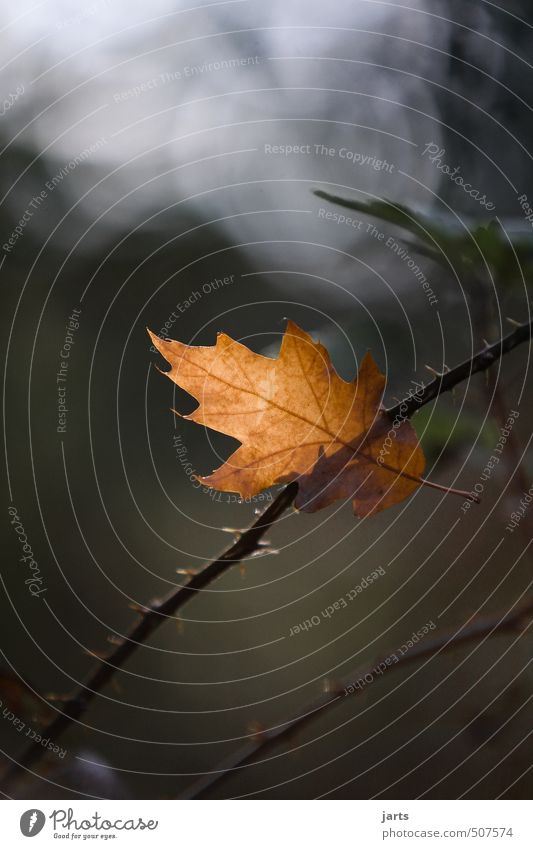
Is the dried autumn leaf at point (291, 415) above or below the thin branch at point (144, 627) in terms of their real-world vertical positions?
above

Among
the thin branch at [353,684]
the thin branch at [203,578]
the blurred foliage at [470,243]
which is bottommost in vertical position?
the thin branch at [353,684]

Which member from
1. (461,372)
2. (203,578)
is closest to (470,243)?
(461,372)

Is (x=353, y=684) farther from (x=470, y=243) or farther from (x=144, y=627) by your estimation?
(x=470, y=243)

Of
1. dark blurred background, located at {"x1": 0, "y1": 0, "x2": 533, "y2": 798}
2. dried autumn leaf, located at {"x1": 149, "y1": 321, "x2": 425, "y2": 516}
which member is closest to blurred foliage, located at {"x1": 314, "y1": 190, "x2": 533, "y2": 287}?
dark blurred background, located at {"x1": 0, "y1": 0, "x2": 533, "y2": 798}

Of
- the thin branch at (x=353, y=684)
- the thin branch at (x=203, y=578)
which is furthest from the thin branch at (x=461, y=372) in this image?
the thin branch at (x=353, y=684)

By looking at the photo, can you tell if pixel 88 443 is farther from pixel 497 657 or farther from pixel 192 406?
pixel 497 657

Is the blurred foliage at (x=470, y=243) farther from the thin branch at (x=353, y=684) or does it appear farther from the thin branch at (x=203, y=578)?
the thin branch at (x=353, y=684)

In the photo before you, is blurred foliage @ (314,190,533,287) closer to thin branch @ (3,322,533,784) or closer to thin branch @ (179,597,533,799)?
thin branch @ (3,322,533,784)
